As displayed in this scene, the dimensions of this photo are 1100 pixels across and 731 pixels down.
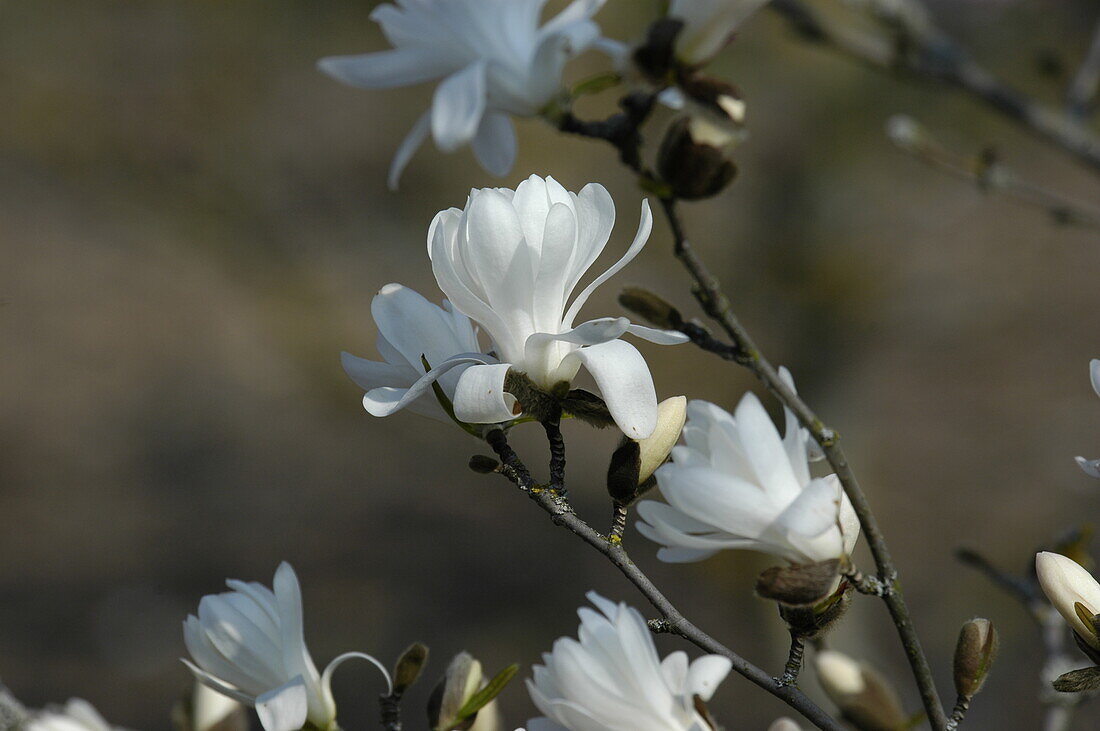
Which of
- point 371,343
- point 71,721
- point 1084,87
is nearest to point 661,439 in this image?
point 71,721

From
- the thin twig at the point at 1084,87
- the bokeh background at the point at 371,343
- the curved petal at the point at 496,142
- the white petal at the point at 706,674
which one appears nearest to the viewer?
the white petal at the point at 706,674

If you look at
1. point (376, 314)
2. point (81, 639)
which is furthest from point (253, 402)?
point (376, 314)

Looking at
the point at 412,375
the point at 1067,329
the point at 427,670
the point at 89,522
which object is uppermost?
the point at 412,375

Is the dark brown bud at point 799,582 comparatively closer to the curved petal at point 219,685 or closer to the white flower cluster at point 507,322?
the white flower cluster at point 507,322

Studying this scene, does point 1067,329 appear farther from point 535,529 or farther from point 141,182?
point 141,182

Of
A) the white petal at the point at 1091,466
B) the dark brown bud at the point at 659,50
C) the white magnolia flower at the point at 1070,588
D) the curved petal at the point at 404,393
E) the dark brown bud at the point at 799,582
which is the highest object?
the dark brown bud at the point at 659,50

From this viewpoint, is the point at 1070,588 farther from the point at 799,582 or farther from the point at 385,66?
the point at 385,66

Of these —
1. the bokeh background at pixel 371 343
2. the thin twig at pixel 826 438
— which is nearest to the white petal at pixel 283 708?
the thin twig at pixel 826 438
